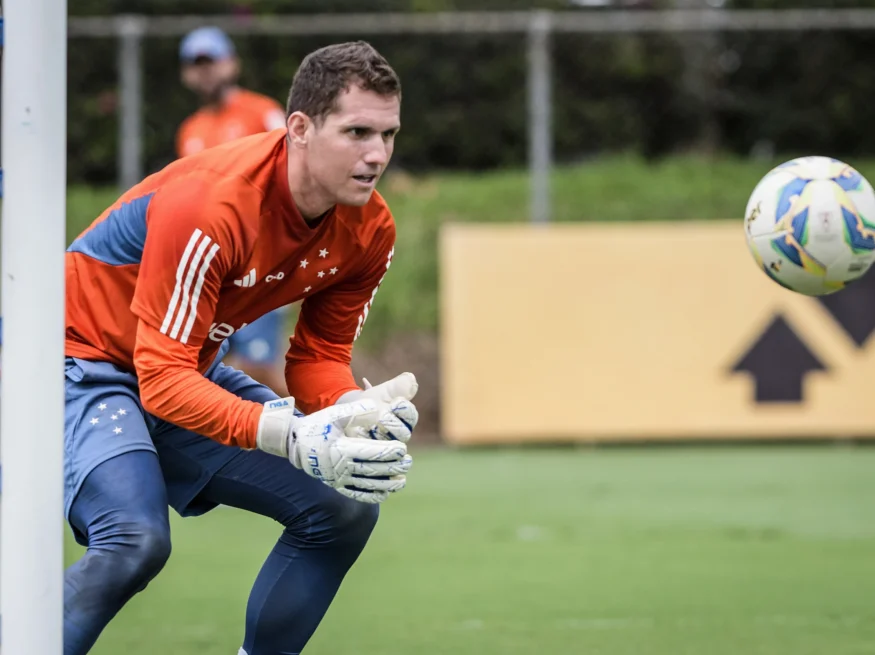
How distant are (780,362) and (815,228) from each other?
5937mm

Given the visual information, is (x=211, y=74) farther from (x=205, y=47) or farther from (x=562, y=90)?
(x=562, y=90)

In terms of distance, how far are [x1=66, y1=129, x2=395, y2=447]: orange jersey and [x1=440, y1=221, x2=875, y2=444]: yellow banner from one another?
573cm

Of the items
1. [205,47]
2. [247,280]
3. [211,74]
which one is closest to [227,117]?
[211,74]

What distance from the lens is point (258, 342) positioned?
8781 millimetres

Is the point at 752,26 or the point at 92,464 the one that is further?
the point at 752,26

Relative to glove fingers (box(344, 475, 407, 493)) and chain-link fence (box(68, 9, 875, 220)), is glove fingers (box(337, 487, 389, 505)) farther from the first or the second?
chain-link fence (box(68, 9, 875, 220))

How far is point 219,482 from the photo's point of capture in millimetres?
3980

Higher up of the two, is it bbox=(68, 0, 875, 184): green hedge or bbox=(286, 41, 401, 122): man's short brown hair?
bbox=(68, 0, 875, 184): green hedge

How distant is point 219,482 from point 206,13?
1003 cm

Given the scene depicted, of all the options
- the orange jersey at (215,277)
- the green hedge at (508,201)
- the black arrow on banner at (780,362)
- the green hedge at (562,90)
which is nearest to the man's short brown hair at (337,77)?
the orange jersey at (215,277)

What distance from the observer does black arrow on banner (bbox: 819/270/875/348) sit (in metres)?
10.0

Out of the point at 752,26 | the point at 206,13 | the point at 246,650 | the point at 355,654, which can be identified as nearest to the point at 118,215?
the point at 246,650

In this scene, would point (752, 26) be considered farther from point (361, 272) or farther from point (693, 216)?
point (361, 272)

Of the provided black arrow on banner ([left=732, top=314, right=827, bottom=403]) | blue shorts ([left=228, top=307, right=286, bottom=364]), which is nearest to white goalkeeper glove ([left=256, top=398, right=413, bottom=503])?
blue shorts ([left=228, top=307, right=286, bottom=364])
